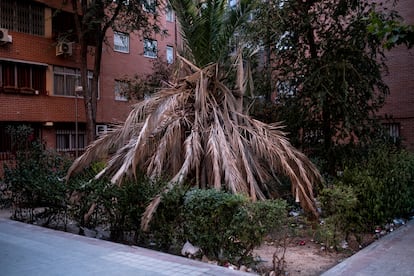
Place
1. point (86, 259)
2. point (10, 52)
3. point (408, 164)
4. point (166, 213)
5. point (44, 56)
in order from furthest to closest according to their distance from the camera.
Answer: point (44, 56), point (10, 52), point (408, 164), point (166, 213), point (86, 259)

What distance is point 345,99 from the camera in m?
10.6

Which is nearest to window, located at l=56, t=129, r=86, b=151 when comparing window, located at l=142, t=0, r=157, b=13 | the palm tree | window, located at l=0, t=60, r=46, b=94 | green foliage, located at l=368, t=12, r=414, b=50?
window, located at l=0, t=60, r=46, b=94

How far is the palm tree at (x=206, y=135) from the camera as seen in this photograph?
7.88 meters

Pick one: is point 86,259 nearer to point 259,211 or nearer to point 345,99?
point 259,211

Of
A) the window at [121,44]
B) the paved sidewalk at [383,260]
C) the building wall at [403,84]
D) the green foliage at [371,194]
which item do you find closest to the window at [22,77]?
the window at [121,44]

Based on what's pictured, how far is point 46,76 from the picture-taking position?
21.0 meters

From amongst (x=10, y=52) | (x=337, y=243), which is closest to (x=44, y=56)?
(x=10, y=52)

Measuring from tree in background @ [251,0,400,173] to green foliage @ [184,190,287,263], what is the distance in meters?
5.54

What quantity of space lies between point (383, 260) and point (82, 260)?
13.3 ft

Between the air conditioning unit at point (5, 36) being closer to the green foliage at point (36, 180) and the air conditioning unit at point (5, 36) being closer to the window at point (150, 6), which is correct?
the window at point (150, 6)

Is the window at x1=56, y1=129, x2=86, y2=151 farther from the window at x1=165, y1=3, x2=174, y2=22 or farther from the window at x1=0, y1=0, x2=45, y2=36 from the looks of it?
the window at x1=165, y1=3, x2=174, y2=22

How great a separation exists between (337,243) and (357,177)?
4.71 ft

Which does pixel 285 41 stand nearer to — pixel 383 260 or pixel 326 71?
pixel 326 71

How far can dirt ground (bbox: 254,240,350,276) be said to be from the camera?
6.11 m
